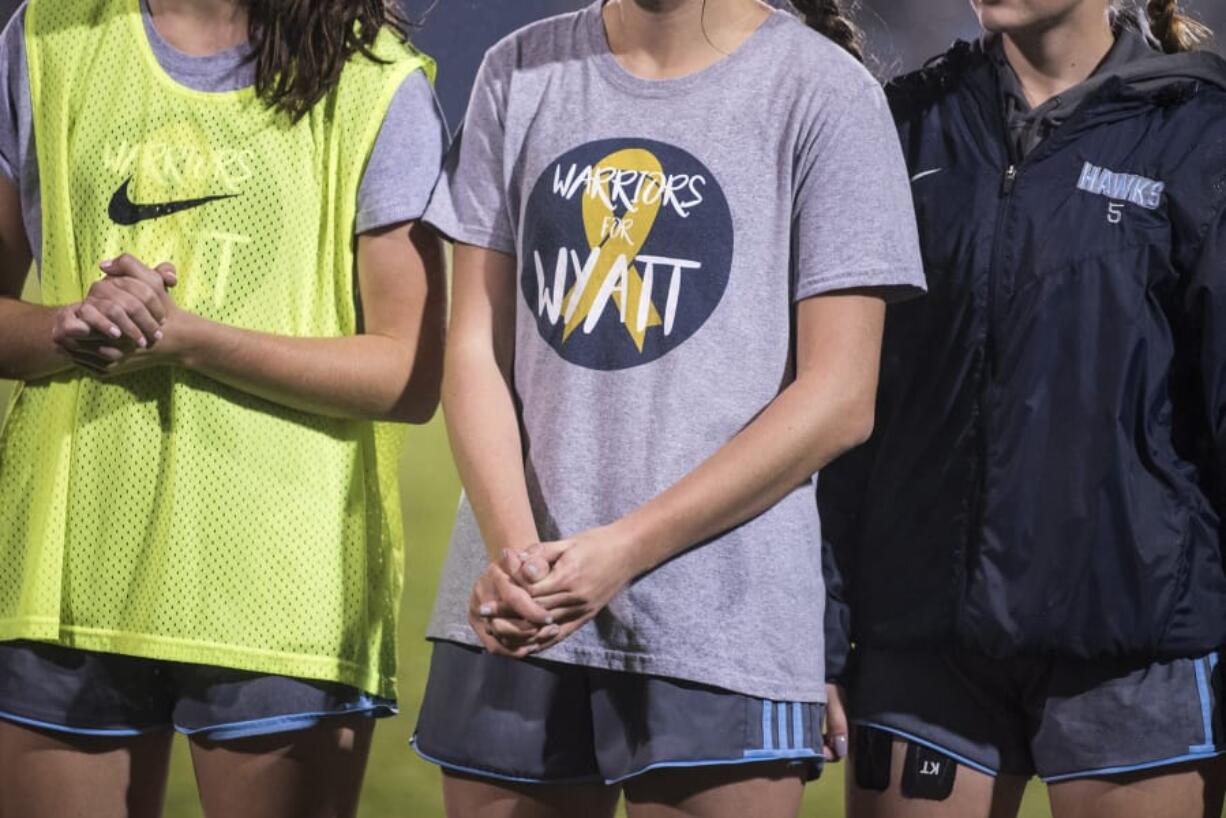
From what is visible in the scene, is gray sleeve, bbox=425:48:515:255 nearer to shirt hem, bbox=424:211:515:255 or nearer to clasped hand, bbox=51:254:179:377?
shirt hem, bbox=424:211:515:255

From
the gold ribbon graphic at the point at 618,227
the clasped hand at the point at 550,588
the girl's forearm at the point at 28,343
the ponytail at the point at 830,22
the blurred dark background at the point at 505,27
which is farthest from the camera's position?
the blurred dark background at the point at 505,27

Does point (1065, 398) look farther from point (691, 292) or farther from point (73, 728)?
point (73, 728)

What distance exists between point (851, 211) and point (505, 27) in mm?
907

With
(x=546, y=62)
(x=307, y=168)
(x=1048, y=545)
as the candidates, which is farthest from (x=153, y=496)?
(x=1048, y=545)

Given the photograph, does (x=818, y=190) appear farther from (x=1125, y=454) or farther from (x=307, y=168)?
(x=307, y=168)

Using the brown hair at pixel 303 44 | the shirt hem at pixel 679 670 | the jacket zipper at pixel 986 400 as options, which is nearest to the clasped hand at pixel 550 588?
the shirt hem at pixel 679 670

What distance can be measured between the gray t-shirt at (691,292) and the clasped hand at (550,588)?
1.8 inches

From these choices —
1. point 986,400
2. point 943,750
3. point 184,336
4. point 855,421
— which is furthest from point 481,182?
point 943,750

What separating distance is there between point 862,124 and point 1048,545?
426 mm

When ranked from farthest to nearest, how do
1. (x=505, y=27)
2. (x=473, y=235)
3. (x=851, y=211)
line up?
1. (x=505, y=27)
2. (x=473, y=235)
3. (x=851, y=211)

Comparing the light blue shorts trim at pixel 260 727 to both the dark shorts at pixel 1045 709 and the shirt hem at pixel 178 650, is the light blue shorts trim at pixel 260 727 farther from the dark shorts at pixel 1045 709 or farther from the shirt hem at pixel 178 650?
the dark shorts at pixel 1045 709

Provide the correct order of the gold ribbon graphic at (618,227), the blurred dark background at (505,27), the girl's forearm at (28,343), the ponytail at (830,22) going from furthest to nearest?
the blurred dark background at (505,27)
the ponytail at (830,22)
the girl's forearm at (28,343)
the gold ribbon graphic at (618,227)

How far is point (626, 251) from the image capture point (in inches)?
60.7

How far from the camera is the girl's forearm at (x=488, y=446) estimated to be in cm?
150
